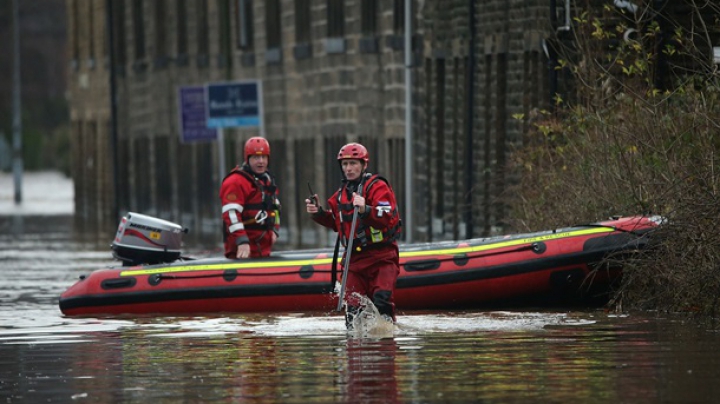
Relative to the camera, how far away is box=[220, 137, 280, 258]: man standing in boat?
20.5 meters

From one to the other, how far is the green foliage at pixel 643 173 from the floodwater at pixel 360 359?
0.44 m

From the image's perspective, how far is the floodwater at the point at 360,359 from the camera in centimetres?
1303

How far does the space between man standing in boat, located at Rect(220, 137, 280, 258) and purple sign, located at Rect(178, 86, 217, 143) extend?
15440 mm

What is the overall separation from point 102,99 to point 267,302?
36.9 meters

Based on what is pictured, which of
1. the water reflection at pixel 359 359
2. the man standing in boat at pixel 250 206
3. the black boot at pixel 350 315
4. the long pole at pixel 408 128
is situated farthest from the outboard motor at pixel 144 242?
the long pole at pixel 408 128

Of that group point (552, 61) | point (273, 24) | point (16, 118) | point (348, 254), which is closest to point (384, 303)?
point (348, 254)

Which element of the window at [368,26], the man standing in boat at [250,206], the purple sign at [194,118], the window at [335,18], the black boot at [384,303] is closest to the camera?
the black boot at [384,303]

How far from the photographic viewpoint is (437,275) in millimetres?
19906

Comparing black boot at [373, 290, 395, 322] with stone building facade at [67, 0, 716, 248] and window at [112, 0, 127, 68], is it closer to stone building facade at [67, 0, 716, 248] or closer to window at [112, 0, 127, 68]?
stone building facade at [67, 0, 716, 248]

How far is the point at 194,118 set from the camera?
3653 cm

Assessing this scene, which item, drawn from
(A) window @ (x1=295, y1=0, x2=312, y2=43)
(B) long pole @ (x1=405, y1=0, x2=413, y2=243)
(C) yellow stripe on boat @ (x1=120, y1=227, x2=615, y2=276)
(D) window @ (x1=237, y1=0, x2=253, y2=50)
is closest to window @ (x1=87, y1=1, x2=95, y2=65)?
(D) window @ (x1=237, y1=0, x2=253, y2=50)

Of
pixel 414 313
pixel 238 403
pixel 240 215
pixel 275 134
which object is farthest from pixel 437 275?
pixel 275 134

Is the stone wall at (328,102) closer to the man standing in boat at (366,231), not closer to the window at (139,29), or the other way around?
the window at (139,29)

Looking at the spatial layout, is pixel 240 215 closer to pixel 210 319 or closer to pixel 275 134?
pixel 210 319
